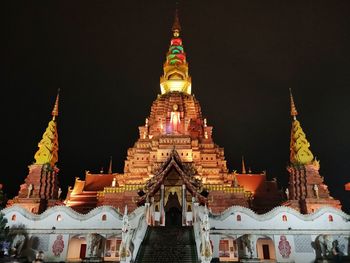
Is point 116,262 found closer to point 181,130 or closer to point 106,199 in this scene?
point 106,199

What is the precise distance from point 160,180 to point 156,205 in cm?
232

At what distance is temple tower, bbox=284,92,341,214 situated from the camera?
Answer: 26.4 m

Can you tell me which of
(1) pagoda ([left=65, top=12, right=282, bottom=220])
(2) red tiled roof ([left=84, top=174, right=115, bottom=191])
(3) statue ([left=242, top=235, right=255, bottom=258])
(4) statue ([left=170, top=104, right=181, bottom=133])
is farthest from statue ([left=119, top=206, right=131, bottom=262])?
(2) red tiled roof ([left=84, top=174, right=115, bottom=191])

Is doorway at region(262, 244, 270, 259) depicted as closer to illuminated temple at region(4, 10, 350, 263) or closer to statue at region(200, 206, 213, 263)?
illuminated temple at region(4, 10, 350, 263)

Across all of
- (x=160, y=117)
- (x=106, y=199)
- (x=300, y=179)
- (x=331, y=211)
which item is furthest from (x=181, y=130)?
(x=331, y=211)

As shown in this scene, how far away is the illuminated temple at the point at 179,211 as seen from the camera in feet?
68.7

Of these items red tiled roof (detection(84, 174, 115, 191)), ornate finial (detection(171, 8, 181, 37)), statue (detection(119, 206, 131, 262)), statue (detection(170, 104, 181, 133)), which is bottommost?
statue (detection(119, 206, 131, 262))

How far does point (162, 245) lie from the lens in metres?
17.0

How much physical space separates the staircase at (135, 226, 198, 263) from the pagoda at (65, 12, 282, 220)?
12.1 feet

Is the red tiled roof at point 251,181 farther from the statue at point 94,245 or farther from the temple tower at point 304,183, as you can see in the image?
the statue at point 94,245

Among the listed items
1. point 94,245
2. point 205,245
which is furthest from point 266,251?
point 94,245

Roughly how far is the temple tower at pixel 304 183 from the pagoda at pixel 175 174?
443 cm

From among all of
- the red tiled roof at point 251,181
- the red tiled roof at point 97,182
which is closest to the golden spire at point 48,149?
the red tiled roof at point 97,182

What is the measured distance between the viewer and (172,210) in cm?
2581
